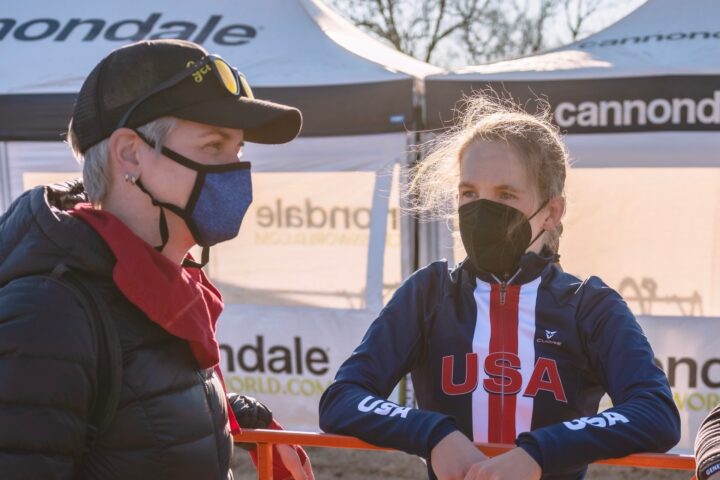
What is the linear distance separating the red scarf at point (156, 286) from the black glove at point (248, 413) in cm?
51

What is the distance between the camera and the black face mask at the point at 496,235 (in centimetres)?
188

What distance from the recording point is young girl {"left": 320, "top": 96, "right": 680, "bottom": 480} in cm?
156

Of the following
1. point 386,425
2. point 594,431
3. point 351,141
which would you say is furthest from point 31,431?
point 351,141

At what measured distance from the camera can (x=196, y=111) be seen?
1415mm

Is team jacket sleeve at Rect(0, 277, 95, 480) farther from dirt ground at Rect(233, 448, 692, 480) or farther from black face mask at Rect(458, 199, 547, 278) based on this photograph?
dirt ground at Rect(233, 448, 692, 480)

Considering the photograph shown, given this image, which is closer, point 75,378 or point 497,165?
point 75,378

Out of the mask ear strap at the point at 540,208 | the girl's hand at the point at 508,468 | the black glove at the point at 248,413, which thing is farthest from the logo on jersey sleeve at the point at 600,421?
the black glove at the point at 248,413

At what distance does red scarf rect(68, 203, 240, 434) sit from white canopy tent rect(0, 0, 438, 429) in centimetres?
369

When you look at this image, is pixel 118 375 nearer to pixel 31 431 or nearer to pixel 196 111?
pixel 31 431

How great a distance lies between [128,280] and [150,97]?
0.34 metres

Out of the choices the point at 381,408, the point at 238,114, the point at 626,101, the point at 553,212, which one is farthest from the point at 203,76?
the point at 626,101

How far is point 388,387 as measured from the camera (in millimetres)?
1806

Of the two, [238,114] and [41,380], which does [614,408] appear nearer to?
[238,114]

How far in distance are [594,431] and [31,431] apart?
102cm
